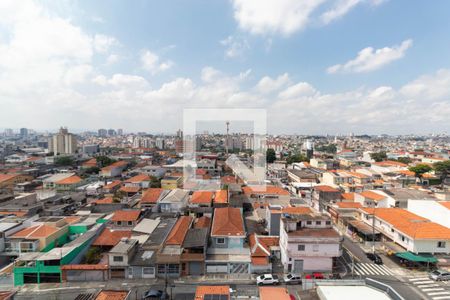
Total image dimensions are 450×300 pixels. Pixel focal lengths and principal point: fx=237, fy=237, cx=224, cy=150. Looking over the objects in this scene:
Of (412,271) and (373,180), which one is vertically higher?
(373,180)

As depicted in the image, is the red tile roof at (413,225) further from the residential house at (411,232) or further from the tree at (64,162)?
the tree at (64,162)

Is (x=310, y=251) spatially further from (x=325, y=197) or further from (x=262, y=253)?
(x=325, y=197)

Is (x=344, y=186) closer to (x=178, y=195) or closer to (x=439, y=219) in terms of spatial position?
(x=439, y=219)

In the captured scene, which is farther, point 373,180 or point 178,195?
point 373,180

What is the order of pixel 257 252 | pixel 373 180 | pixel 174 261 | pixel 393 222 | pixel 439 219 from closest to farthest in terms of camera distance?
pixel 174 261 < pixel 257 252 < pixel 393 222 < pixel 439 219 < pixel 373 180

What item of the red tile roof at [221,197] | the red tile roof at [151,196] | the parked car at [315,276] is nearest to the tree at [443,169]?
the red tile roof at [221,197]

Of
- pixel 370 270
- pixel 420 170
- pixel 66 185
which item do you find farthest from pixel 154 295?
pixel 420 170

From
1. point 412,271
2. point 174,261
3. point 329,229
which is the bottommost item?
point 412,271

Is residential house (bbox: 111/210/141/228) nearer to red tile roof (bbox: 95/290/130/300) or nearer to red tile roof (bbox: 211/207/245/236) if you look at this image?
red tile roof (bbox: 211/207/245/236)

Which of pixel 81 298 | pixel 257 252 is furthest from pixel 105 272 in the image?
pixel 257 252

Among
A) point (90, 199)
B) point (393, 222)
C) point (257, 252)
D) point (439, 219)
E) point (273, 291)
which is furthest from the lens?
point (90, 199)
